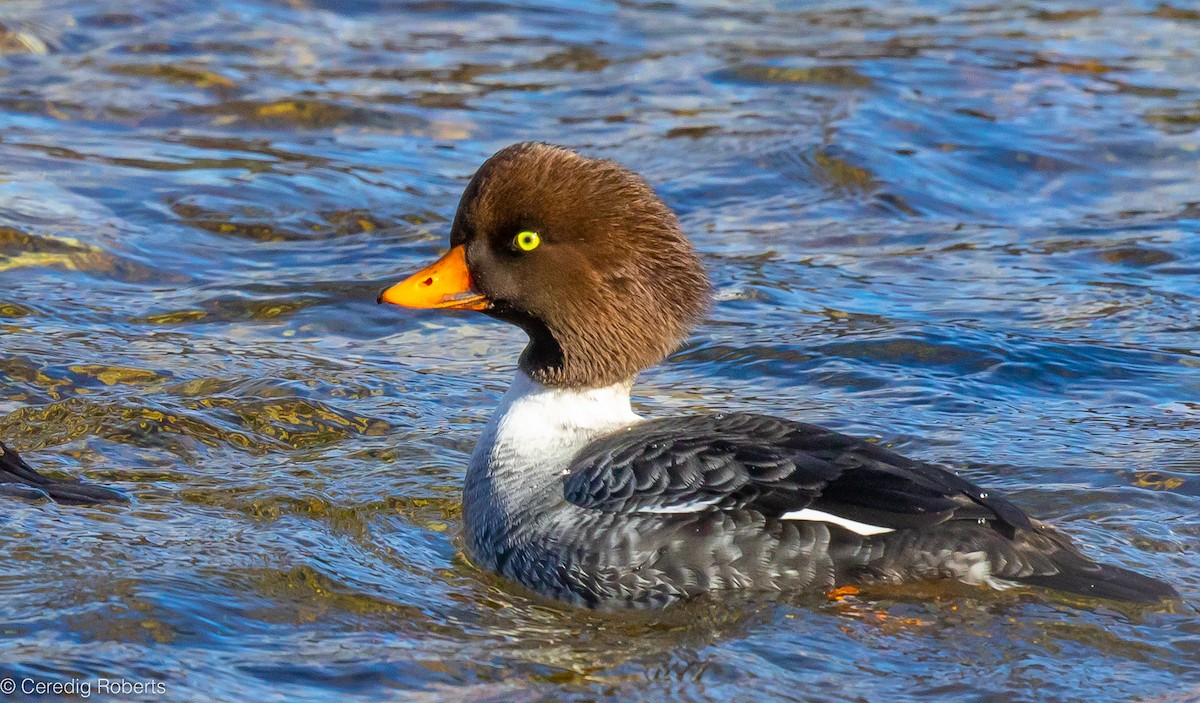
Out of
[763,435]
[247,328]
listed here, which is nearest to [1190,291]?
[763,435]

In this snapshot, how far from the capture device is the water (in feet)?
16.4

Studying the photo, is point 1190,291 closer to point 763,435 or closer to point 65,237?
point 763,435

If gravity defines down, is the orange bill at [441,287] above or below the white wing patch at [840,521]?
above

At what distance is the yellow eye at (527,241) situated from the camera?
18.7 feet

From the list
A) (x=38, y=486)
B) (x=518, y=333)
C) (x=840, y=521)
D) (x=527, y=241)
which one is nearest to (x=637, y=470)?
(x=840, y=521)

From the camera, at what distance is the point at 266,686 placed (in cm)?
466

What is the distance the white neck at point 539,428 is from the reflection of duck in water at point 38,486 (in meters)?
1.37

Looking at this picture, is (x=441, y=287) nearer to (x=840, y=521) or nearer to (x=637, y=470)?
(x=637, y=470)

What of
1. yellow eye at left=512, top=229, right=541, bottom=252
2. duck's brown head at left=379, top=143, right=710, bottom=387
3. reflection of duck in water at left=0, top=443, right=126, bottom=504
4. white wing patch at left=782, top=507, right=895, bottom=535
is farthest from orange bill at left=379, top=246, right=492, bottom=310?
white wing patch at left=782, top=507, right=895, bottom=535

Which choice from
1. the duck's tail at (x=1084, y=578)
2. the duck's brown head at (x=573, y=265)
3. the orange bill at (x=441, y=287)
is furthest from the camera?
the orange bill at (x=441, y=287)

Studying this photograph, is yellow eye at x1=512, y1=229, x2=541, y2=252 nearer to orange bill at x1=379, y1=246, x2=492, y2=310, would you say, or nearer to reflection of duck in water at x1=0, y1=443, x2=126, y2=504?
orange bill at x1=379, y1=246, x2=492, y2=310

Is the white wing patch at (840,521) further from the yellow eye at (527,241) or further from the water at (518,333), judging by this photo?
the yellow eye at (527,241)

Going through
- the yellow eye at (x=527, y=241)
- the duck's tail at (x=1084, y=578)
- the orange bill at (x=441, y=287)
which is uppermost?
the yellow eye at (x=527, y=241)

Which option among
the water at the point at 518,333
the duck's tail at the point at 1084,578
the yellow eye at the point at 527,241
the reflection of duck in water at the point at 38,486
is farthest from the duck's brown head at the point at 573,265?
the duck's tail at the point at 1084,578
